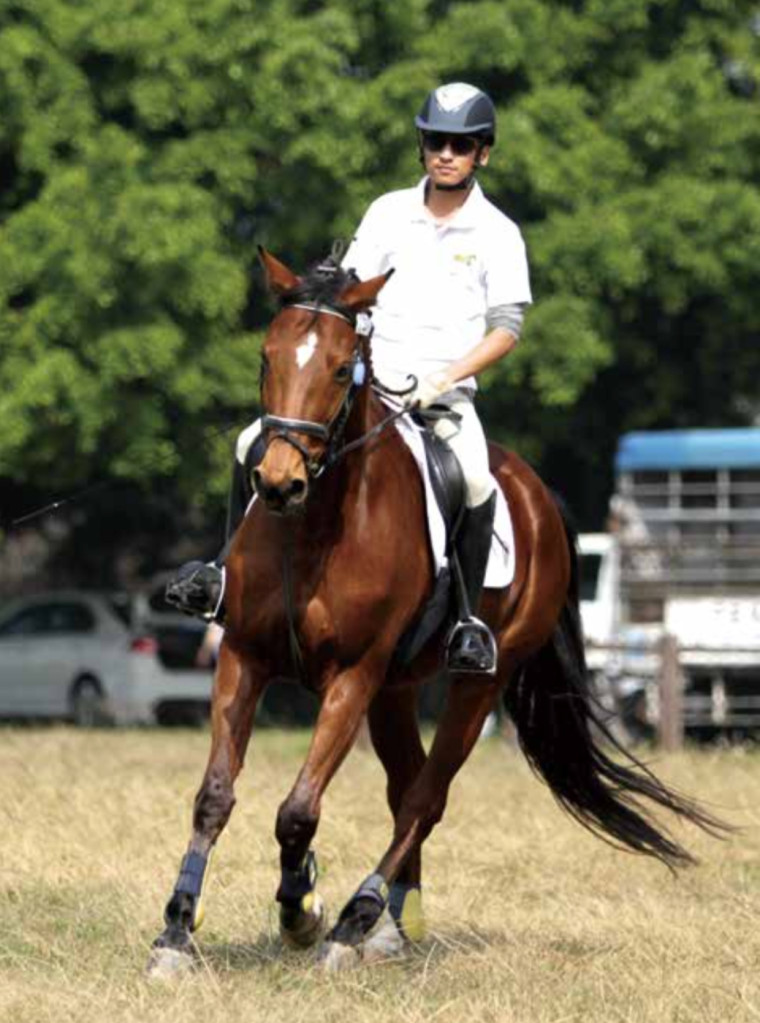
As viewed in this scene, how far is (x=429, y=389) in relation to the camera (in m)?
9.69

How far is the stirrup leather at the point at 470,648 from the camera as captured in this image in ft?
32.7

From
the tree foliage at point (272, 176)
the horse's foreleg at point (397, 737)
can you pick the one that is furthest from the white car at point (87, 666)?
the horse's foreleg at point (397, 737)

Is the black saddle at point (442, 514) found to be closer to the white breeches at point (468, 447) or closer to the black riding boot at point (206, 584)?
the white breeches at point (468, 447)

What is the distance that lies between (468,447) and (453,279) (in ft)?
2.15

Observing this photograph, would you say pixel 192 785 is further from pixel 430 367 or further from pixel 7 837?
pixel 430 367

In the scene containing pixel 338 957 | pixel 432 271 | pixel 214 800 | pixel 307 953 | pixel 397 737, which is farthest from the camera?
pixel 397 737

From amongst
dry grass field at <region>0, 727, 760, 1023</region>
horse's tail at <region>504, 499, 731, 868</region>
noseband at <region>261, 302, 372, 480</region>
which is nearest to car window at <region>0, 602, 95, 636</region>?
dry grass field at <region>0, 727, 760, 1023</region>

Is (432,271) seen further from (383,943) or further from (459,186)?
(383,943)

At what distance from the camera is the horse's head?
8578 mm

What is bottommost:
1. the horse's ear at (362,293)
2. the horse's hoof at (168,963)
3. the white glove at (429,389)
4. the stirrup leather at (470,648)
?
the horse's hoof at (168,963)

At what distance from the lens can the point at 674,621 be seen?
27.6 metres

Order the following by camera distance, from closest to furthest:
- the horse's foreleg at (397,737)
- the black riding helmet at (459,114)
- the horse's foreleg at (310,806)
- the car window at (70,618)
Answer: the horse's foreleg at (310,806), the black riding helmet at (459,114), the horse's foreleg at (397,737), the car window at (70,618)

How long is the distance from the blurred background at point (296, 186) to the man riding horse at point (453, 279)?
16.9m

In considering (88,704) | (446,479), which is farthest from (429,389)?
(88,704)
